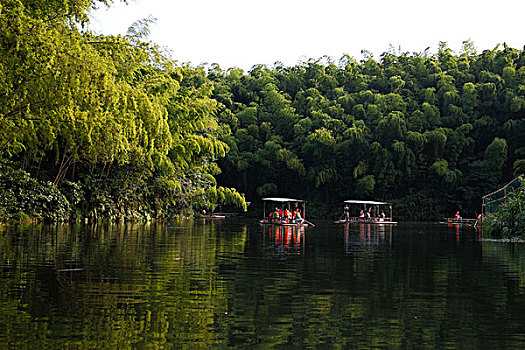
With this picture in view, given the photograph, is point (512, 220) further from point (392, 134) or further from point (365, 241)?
point (392, 134)

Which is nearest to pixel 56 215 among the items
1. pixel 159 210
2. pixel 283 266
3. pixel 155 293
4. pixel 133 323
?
pixel 159 210

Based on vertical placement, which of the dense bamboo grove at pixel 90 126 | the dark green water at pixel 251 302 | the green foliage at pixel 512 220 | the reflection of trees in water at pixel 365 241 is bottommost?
the dark green water at pixel 251 302

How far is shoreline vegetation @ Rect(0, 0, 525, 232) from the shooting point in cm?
2689

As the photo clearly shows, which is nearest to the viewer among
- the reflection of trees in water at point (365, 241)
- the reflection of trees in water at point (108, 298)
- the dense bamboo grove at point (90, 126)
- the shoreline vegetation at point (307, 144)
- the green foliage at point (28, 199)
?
the reflection of trees in water at point (108, 298)

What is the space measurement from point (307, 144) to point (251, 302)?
152ft

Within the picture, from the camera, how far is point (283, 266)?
1030 centimetres

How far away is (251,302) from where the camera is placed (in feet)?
21.7

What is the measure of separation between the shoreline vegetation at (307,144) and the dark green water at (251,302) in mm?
11455

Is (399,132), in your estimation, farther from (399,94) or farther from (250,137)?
(250,137)

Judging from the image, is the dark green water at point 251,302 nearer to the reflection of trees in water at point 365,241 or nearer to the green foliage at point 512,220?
the reflection of trees in water at point 365,241

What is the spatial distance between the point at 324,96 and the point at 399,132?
1154 cm

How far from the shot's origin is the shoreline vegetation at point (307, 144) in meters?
26.9

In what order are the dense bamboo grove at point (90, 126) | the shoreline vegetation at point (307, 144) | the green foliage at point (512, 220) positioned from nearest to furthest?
the dense bamboo grove at point (90, 126) → the green foliage at point (512, 220) → the shoreline vegetation at point (307, 144)

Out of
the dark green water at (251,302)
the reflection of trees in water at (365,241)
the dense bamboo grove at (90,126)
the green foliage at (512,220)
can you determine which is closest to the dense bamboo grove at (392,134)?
the dense bamboo grove at (90,126)
